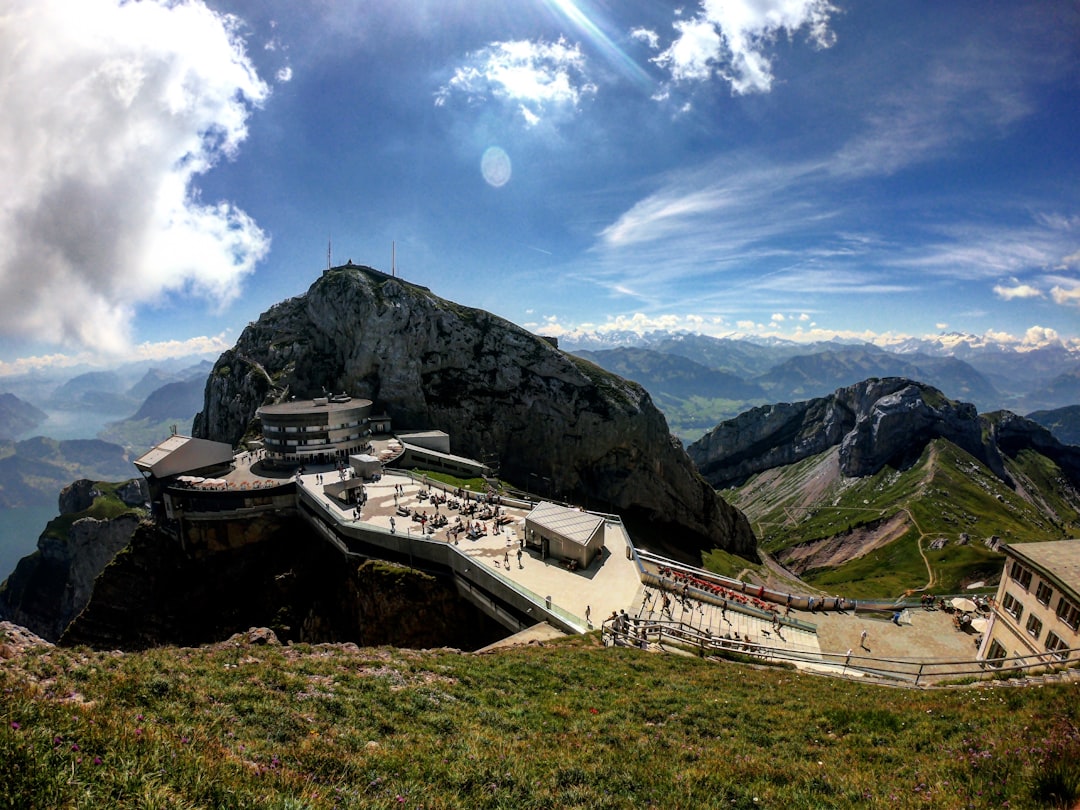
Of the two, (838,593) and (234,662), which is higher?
(234,662)

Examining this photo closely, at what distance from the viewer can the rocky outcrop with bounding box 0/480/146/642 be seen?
100625mm

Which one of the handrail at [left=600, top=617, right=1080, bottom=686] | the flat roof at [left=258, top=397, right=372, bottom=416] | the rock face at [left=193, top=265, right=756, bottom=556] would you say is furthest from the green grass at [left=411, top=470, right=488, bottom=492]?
the handrail at [left=600, top=617, right=1080, bottom=686]

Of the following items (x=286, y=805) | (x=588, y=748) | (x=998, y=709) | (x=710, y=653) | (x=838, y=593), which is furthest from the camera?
(x=838, y=593)

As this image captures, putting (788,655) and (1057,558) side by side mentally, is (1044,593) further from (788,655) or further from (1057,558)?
(788,655)

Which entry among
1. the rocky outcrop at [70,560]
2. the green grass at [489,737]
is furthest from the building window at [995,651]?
the rocky outcrop at [70,560]

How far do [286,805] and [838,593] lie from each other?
90.3m

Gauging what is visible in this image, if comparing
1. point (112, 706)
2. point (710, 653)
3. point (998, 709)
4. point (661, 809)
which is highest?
point (112, 706)

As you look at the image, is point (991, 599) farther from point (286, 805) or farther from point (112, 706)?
point (112, 706)

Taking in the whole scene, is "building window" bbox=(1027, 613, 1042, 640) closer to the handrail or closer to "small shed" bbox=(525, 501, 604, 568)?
the handrail

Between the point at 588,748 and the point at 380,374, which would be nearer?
the point at 588,748

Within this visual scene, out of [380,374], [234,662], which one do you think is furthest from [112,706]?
[380,374]

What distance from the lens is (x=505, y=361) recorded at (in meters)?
103

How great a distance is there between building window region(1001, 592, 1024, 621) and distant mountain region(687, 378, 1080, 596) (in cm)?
5228

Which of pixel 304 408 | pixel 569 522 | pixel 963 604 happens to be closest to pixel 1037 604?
pixel 963 604
